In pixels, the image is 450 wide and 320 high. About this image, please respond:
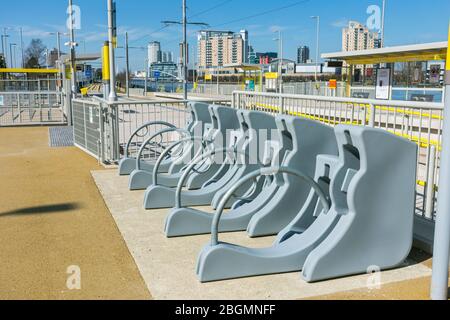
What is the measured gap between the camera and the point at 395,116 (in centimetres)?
509

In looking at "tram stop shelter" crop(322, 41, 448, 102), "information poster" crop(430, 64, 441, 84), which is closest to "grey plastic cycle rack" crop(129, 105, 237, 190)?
"tram stop shelter" crop(322, 41, 448, 102)

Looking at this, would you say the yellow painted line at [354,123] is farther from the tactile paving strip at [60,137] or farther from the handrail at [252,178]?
the tactile paving strip at [60,137]

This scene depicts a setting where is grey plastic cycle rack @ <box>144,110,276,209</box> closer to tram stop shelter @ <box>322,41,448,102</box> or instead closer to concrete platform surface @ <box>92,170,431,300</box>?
concrete platform surface @ <box>92,170,431,300</box>

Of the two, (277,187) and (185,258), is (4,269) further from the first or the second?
(277,187)

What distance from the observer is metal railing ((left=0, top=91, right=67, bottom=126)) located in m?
17.8

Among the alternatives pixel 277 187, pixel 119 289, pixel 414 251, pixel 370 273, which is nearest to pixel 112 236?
pixel 119 289

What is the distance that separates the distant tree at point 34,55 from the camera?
60094 mm

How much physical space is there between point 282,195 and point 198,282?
151 centimetres

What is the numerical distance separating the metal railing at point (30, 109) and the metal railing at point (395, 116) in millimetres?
11770

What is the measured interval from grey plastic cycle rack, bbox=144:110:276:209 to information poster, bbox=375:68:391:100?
438 inches

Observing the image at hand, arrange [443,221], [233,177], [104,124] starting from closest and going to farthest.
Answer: [443,221] < [233,177] < [104,124]

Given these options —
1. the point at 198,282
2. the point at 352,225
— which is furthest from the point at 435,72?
the point at 198,282

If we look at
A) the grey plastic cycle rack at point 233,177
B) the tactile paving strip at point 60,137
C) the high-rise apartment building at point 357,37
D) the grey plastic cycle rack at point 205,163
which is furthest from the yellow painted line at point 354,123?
the high-rise apartment building at point 357,37

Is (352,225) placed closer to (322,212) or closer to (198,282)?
(322,212)
